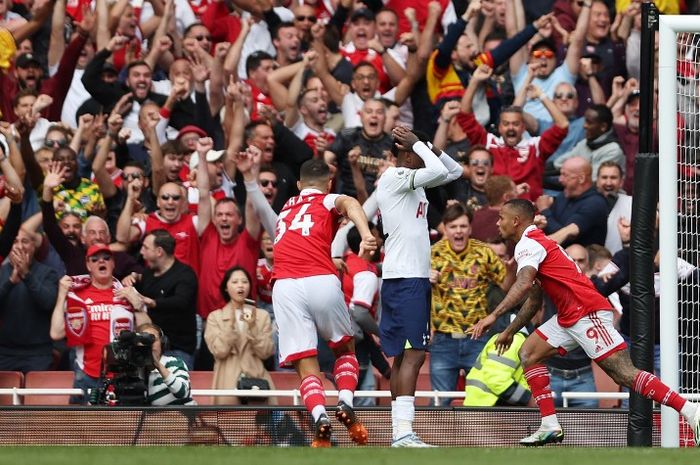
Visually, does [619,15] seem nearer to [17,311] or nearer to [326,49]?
[326,49]

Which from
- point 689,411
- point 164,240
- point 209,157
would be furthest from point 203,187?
point 689,411

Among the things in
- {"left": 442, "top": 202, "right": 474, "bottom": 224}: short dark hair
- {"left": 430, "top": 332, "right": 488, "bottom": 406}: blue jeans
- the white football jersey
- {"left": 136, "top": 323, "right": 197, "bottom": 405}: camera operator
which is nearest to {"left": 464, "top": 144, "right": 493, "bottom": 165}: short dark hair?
{"left": 442, "top": 202, "right": 474, "bottom": 224}: short dark hair

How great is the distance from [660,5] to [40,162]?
7.24m

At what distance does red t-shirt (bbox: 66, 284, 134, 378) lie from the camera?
13.7 m

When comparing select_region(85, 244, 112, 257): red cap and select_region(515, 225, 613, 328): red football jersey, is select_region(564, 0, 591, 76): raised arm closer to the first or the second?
select_region(85, 244, 112, 257): red cap

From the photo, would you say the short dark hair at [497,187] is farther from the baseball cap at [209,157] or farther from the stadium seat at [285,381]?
the baseball cap at [209,157]

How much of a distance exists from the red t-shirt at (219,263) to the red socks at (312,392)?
13.4ft

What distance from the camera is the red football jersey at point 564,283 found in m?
10.9

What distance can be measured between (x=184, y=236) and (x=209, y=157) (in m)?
0.85

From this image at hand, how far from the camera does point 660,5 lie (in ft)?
56.6

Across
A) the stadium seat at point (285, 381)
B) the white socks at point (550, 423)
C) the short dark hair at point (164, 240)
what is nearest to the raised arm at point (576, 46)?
the stadium seat at point (285, 381)

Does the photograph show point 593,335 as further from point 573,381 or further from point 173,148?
point 173,148

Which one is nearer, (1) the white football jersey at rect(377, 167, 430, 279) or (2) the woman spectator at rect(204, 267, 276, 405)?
(1) the white football jersey at rect(377, 167, 430, 279)

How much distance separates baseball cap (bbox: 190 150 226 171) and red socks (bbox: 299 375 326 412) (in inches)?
204
